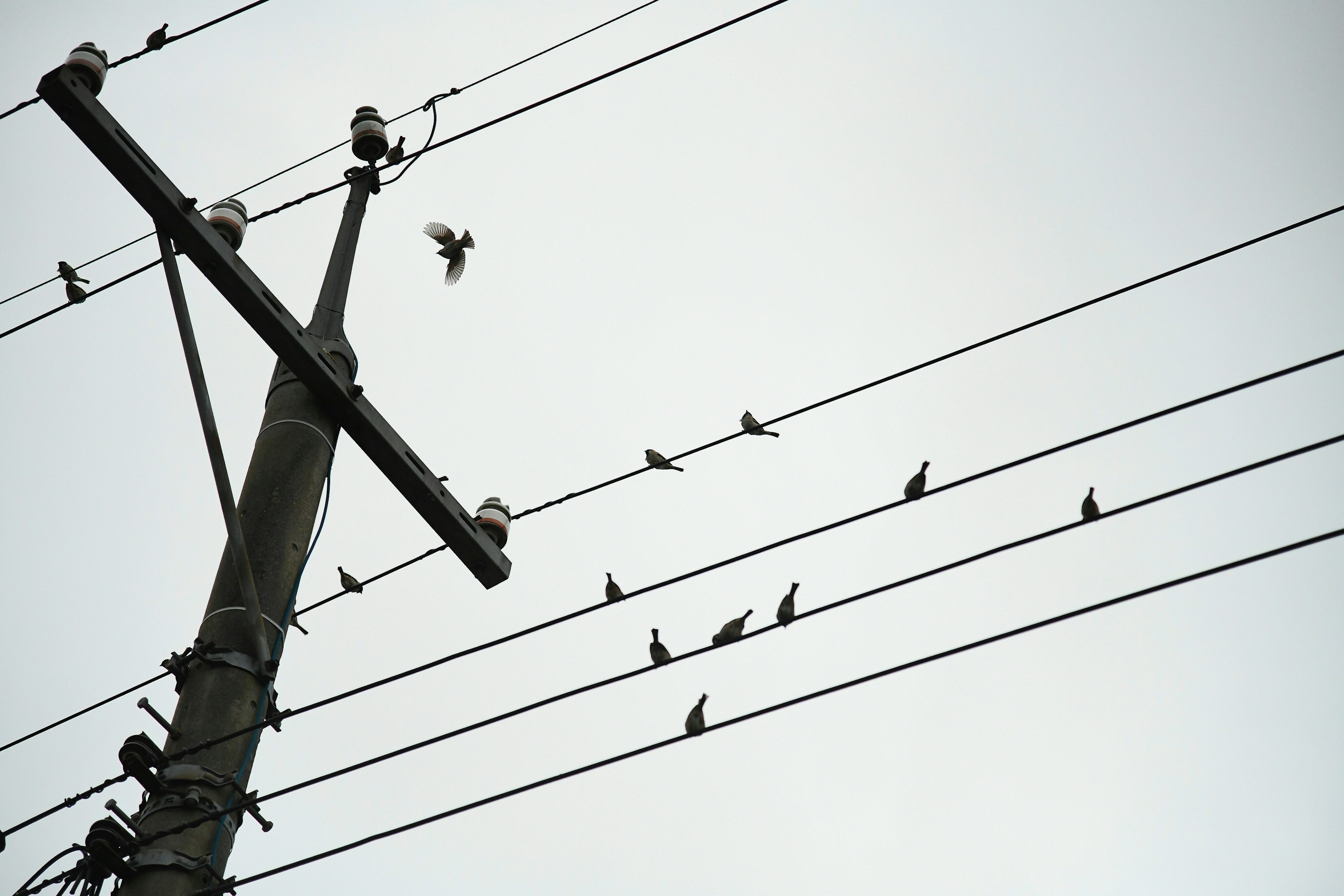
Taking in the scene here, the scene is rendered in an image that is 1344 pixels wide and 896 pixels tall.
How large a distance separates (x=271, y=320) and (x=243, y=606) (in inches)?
57.3

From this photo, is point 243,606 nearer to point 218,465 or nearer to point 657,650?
point 218,465

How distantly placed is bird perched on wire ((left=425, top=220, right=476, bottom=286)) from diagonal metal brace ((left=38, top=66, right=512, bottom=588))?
3.70 meters

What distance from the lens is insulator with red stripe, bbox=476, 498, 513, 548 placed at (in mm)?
7465

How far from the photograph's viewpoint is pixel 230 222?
6934mm

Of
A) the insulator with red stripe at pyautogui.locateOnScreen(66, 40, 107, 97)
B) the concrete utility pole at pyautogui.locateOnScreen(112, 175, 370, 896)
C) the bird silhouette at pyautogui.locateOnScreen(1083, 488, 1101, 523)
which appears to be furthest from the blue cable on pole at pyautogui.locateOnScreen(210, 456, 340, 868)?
the bird silhouette at pyautogui.locateOnScreen(1083, 488, 1101, 523)

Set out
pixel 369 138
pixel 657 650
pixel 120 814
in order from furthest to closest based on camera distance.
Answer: pixel 657 650 → pixel 369 138 → pixel 120 814

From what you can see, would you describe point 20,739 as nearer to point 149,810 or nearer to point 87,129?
point 149,810

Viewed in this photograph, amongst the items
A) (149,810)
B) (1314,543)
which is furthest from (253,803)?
(1314,543)

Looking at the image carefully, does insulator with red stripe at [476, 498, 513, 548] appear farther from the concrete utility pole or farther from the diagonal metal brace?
the concrete utility pole

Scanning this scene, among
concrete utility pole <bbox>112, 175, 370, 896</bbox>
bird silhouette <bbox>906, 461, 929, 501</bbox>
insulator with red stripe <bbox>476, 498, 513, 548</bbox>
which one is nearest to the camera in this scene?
concrete utility pole <bbox>112, 175, 370, 896</bbox>

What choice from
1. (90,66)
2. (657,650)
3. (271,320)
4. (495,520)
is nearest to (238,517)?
(271,320)

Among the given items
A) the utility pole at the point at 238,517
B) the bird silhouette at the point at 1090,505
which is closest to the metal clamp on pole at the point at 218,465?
the utility pole at the point at 238,517

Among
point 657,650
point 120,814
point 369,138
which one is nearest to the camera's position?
point 120,814

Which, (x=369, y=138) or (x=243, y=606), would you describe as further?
(x=369, y=138)
